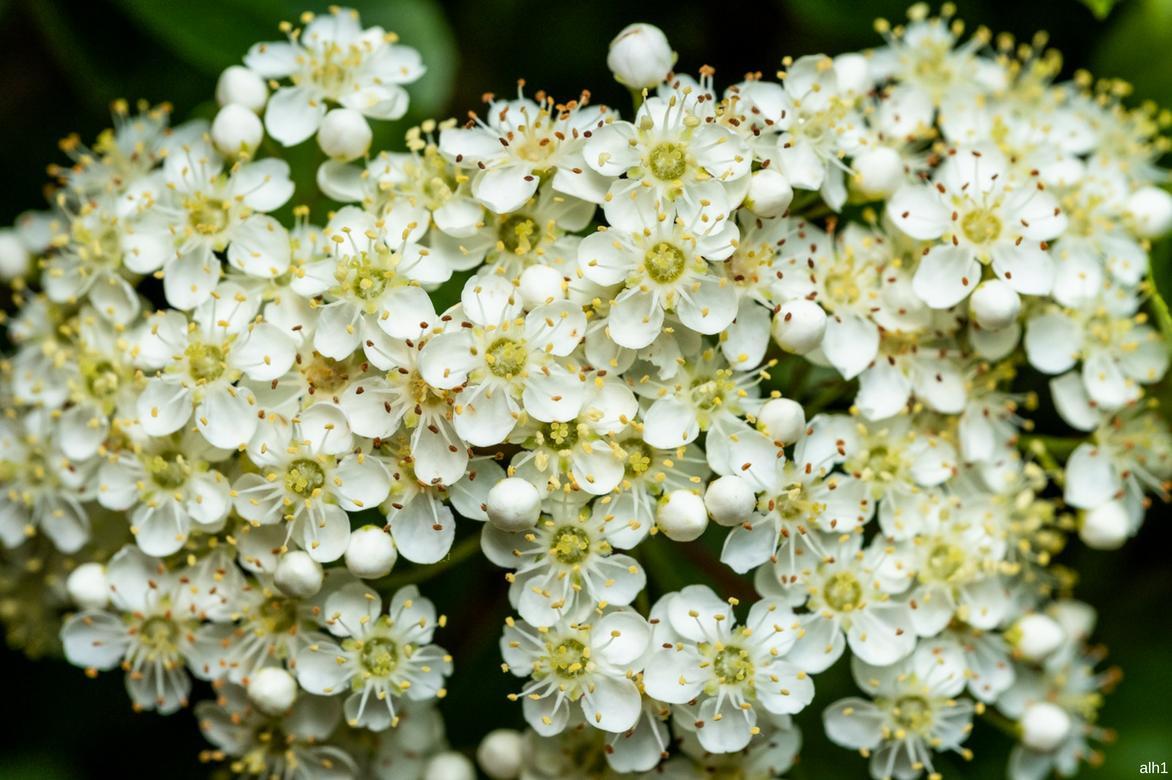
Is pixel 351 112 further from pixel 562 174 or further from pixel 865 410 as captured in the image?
pixel 865 410

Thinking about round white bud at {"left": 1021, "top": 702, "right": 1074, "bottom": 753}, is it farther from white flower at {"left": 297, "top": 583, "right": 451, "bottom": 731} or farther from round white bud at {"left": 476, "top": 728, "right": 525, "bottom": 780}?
white flower at {"left": 297, "top": 583, "right": 451, "bottom": 731}

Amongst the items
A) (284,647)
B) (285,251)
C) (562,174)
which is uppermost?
(562,174)

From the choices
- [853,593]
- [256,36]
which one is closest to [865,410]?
[853,593]

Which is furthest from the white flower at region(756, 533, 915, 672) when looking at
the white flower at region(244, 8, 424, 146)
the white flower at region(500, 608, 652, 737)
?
the white flower at region(244, 8, 424, 146)

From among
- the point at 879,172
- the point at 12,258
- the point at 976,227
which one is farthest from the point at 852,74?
the point at 12,258

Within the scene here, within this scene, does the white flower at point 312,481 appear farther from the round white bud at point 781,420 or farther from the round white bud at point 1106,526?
the round white bud at point 1106,526

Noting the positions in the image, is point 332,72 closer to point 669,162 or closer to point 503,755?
point 669,162

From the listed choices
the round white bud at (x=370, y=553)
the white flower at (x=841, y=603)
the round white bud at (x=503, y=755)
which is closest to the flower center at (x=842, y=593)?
the white flower at (x=841, y=603)
